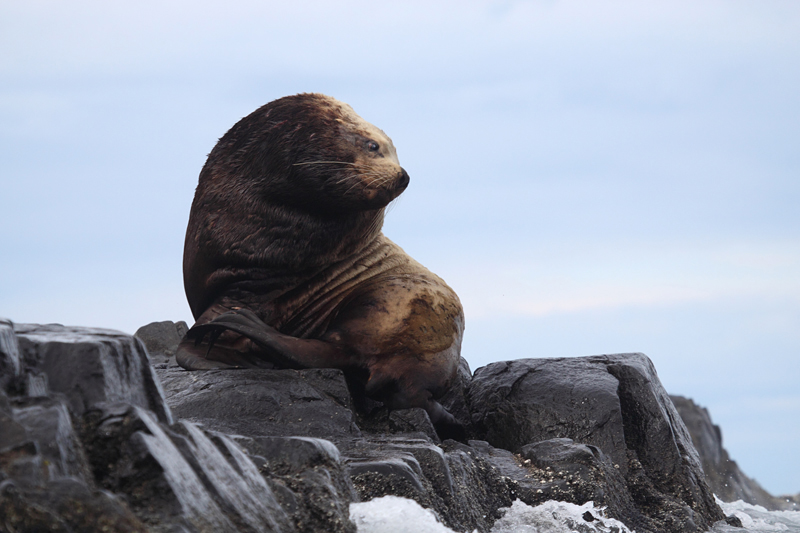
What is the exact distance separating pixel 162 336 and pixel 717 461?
45.1 feet

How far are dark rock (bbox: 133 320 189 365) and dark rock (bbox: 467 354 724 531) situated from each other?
4805 mm

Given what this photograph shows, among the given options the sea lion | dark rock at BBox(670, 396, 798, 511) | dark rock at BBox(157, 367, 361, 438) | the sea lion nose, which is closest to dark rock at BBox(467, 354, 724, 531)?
the sea lion

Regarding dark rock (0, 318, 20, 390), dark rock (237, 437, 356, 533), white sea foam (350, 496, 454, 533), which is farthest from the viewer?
white sea foam (350, 496, 454, 533)

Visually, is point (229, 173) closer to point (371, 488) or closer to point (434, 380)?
Answer: point (434, 380)

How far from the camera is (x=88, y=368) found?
2424mm

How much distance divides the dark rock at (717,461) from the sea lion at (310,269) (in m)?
13.4

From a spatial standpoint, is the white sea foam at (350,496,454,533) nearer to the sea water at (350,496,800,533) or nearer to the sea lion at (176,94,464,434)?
the sea water at (350,496,800,533)

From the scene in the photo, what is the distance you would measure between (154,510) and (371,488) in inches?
52.5

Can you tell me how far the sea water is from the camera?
9.61 feet

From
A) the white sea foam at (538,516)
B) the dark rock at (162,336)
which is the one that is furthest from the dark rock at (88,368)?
the dark rock at (162,336)

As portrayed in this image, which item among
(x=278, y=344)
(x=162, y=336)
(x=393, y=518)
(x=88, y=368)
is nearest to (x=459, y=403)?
(x=278, y=344)

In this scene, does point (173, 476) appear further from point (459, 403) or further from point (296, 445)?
point (459, 403)

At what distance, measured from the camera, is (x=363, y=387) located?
5.01 m

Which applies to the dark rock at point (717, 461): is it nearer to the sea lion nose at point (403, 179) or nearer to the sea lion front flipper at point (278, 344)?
the sea lion nose at point (403, 179)
